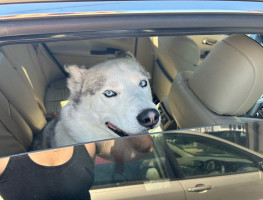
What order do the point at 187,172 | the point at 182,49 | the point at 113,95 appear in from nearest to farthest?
the point at 187,172 → the point at 113,95 → the point at 182,49

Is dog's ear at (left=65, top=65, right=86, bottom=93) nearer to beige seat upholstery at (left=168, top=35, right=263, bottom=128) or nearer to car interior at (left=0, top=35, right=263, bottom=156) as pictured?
car interior at (left=0, top=35, right=263, bottom=156)

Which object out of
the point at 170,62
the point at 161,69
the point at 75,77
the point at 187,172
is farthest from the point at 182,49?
the point at 187,172

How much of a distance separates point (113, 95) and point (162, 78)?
0.52m

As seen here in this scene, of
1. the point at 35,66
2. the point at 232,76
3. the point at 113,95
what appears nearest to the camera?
the point at 35,66

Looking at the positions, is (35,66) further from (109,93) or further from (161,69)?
(161,69)

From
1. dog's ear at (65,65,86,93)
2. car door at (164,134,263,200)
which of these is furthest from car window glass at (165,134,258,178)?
dog's ear at (65,65,86,93)

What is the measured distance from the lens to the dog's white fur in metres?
2.44

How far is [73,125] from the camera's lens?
8.89 ft

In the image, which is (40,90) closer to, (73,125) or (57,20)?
(73,125)

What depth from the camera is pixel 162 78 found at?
2.62 meters

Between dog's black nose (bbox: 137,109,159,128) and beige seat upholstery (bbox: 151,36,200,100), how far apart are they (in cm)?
33

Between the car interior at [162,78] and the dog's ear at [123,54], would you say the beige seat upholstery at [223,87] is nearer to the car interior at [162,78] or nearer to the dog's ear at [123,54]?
the car interior at [162,78]

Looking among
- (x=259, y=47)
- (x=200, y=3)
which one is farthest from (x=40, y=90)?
(x=259, y=47)

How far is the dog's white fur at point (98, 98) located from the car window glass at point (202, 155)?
69 cm
